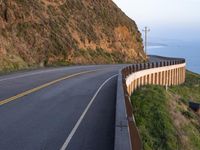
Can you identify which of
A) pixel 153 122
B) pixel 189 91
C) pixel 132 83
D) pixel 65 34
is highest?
pixel 65 34

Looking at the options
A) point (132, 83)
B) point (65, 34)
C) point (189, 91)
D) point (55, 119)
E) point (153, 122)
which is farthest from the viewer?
point (65, 34)

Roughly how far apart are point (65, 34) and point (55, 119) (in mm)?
42282

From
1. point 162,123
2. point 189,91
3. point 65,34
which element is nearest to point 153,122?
point 162,123

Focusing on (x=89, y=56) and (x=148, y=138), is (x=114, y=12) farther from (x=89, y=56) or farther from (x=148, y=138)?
(x=148, y=138)

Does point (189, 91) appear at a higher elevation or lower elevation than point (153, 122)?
lower

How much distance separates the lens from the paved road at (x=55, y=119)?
10516 millimetres

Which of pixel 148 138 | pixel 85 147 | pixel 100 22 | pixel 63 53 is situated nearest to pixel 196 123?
pixel 148 138

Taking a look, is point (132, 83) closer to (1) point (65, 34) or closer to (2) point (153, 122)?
(2) point (153, 122)

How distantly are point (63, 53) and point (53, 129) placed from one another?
3942cm

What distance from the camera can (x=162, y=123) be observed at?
23.8 meters

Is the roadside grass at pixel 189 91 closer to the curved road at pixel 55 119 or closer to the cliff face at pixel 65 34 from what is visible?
the cliff face at pixel 65 34

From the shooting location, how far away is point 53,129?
12062 mm

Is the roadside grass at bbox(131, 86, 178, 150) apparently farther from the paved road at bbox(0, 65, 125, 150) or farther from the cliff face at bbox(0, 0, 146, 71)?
the cliff face at bbox(0, 0, 146, 71)

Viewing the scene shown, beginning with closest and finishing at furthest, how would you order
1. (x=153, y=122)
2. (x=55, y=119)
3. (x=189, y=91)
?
(x=55, y=119)
(x=153, y=122)
(x=189, y=91)
